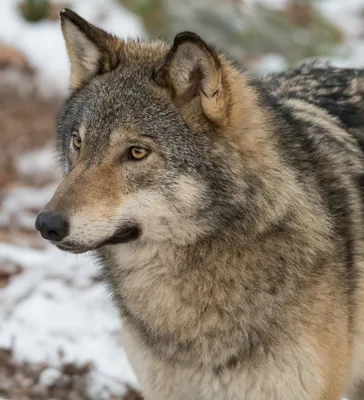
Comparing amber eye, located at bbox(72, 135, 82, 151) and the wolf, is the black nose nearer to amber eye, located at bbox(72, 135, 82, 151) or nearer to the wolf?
the wolf

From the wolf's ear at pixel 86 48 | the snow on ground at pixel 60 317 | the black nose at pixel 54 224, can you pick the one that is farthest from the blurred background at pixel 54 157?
the black nose at pixel 54 224

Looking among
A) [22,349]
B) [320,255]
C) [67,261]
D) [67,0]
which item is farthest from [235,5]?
[320,255]

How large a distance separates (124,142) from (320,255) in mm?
1082

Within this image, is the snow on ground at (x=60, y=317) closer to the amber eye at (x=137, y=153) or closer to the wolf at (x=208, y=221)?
the wolf at (x=208, y=221)

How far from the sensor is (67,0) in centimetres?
1240

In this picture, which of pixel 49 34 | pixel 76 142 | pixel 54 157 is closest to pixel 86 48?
pixel 76 142

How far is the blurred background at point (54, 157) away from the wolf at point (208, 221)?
664mm

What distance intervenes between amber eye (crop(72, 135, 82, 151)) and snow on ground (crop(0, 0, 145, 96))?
22.7 feet

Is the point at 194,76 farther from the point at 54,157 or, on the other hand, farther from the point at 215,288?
the point at 54,157

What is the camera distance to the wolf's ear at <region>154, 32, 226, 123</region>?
11.1 feet

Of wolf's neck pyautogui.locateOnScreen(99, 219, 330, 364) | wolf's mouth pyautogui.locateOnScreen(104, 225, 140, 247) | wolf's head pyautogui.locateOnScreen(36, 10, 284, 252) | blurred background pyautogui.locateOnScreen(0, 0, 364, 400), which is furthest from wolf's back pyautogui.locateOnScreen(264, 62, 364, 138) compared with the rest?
wolf's mouth pyautogui.locateOnScreen(104, 225, 140, 247)

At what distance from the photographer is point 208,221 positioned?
11.5ft

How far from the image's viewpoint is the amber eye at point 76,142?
3.67 m

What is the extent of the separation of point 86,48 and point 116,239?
1055 millimetres
